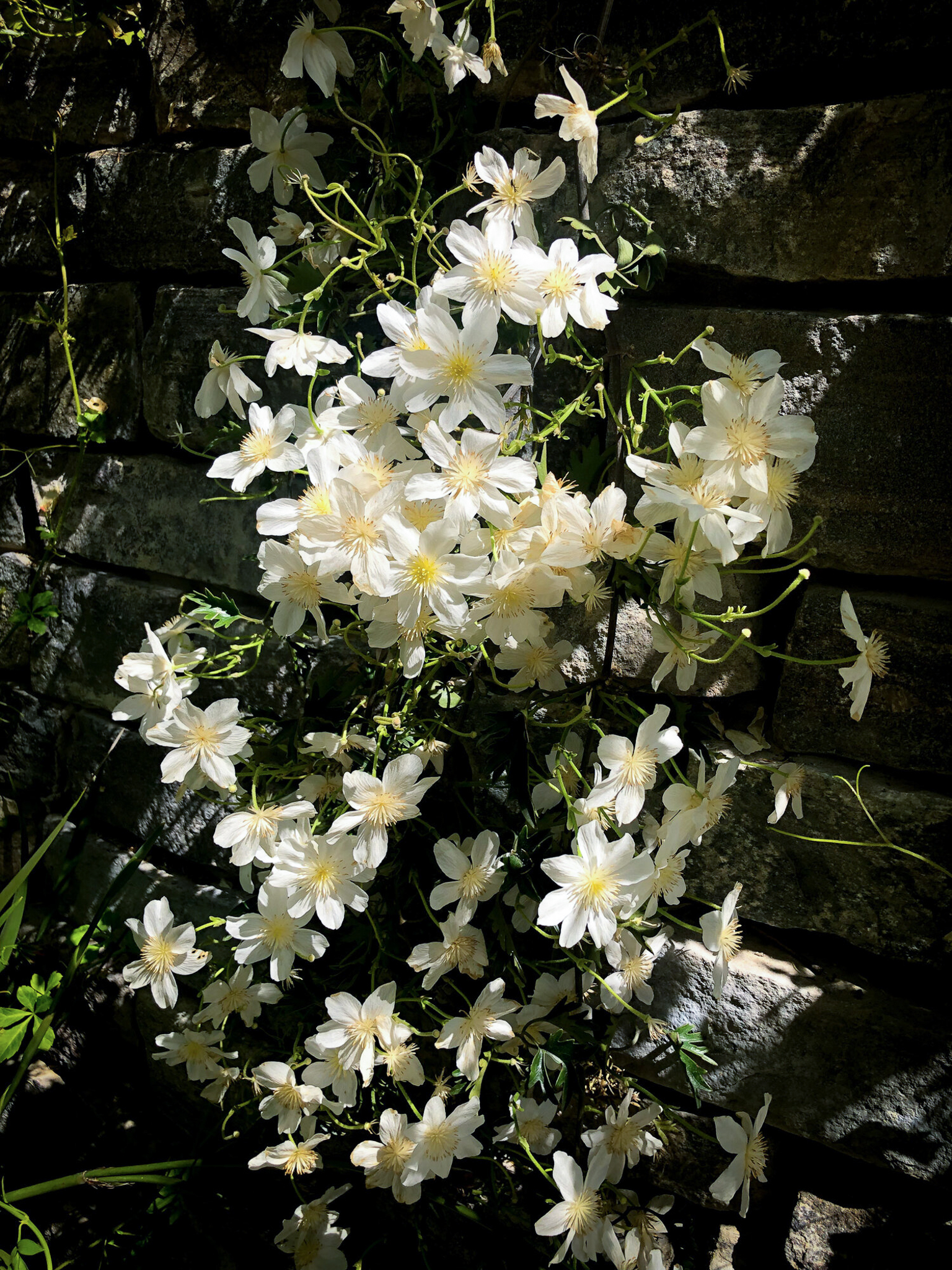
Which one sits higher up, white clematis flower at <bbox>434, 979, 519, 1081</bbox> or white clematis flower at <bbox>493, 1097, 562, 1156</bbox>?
white clematis flower at <bbox>434, 979, 519, 1081</bbox>

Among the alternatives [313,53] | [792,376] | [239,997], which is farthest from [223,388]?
[239,997]

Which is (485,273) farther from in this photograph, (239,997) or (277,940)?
(239,997)

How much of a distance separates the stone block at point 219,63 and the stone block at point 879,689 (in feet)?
3.68

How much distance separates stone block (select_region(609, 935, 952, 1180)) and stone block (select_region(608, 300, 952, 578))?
0.60 m

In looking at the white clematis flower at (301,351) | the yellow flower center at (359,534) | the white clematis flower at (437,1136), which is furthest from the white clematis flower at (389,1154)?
the white clematis flower at (301,351)

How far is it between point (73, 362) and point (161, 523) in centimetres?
39

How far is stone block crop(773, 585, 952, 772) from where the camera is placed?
1.05 metres

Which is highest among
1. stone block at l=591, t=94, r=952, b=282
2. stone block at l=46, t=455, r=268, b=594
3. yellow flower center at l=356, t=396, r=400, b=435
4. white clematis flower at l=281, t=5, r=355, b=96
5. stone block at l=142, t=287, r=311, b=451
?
white clematis flower at l=281, t=5, r=355, b=96

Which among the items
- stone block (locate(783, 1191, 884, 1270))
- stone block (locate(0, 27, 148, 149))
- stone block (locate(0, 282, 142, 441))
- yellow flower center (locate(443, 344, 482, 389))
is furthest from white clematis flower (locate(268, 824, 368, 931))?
stone block (locate(0, 27, 148, 149))

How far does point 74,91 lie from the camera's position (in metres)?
1.55

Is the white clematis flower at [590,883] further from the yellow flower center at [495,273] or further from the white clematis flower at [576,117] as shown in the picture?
the white clematis flower at [576,117]

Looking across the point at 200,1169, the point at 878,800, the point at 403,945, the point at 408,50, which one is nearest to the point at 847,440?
the point at 878,800

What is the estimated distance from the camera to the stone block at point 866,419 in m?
0.99

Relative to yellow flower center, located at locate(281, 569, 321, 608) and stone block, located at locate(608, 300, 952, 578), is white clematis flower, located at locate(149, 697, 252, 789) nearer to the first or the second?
yellow flower center, located at locate(281, 569, 321, 608)
